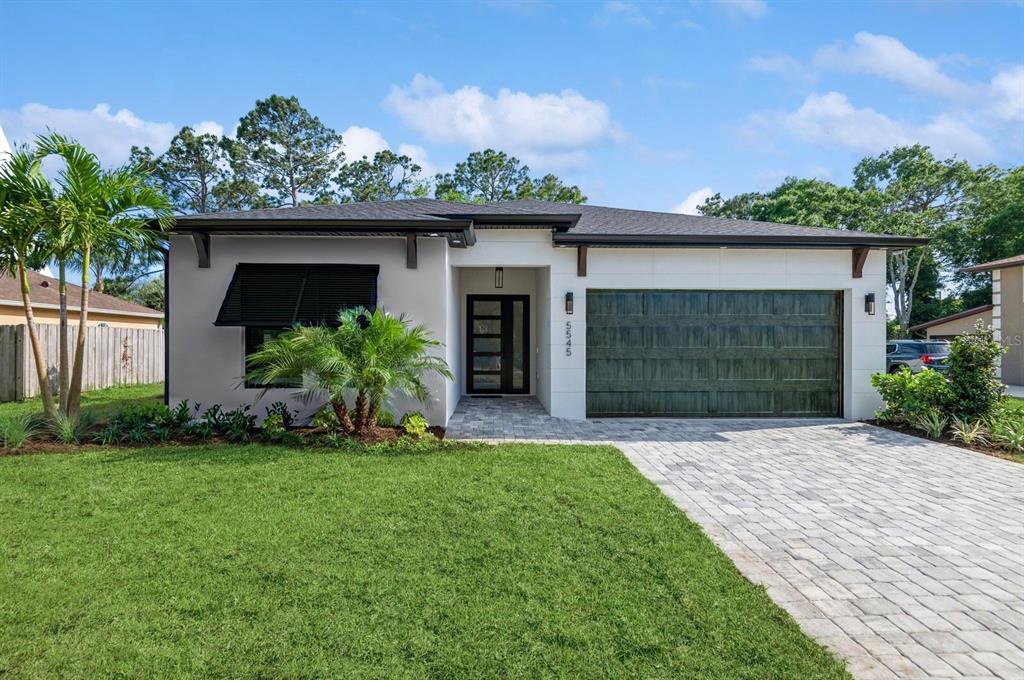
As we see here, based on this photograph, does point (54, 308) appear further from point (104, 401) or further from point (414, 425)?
point (414, 425)

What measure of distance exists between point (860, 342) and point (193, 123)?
121 feet

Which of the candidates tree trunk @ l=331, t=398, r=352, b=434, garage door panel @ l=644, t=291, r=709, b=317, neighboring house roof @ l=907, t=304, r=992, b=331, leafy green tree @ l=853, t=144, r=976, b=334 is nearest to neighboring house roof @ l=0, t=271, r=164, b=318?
tree trunk @ l=331, t=398, r=352, b=434

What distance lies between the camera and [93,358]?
1495 centimetres

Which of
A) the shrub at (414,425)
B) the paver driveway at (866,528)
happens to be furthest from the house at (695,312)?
the shrub at (414,425)

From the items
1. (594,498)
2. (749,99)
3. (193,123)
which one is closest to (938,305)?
(749,99)

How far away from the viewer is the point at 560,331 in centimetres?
1029

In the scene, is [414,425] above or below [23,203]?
below

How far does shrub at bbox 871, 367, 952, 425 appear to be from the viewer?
912cm

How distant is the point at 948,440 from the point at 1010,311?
49.1ft

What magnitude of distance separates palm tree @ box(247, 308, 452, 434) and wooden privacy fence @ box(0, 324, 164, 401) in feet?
33.4

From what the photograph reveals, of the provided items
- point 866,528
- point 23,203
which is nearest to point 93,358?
point 23,203

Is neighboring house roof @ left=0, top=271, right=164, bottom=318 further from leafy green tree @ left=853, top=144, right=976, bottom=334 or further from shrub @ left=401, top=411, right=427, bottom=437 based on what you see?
leafy green tree @ left=853, top=144, right=976, bottom=334

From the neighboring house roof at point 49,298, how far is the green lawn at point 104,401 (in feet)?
12.1

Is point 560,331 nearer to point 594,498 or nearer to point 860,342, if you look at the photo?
point 594,498
